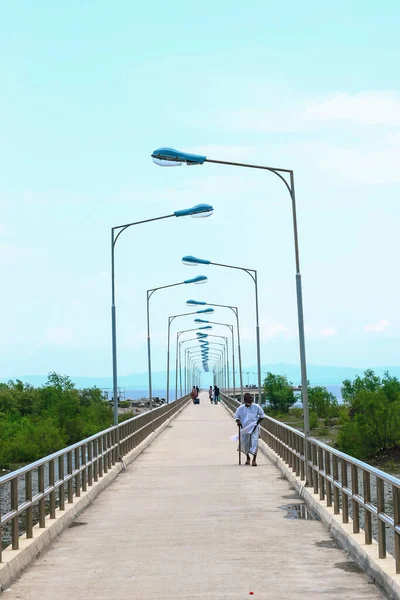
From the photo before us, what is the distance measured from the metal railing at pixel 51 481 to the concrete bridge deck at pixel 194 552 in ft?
1.33

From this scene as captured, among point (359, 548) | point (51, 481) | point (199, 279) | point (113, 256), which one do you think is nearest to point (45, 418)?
point (199, 279)

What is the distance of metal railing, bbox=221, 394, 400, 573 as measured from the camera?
9959mm

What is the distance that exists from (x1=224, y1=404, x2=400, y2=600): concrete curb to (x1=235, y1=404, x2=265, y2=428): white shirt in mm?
6145

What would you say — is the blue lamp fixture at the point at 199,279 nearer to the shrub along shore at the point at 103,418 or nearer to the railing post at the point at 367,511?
the shrub along shore at the point at 103,418

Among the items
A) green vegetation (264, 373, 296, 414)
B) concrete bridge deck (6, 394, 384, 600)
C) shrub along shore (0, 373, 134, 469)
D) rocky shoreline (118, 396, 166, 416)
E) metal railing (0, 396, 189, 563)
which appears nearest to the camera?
concrete bridge deck (6, 394, 384, 600)

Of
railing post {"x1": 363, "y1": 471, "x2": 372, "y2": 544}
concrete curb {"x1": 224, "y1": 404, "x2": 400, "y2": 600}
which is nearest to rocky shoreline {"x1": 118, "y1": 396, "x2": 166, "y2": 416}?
concrete curb {"x1": 224, "y1": 404, "x2": 400, "y2": 600}

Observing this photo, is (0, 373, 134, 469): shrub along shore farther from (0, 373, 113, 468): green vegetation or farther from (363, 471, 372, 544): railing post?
(363, 471, 372, 544): railing post

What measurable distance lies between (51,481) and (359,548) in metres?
4.32

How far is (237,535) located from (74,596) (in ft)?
13.0

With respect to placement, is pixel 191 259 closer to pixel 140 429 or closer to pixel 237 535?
pixel 140 429

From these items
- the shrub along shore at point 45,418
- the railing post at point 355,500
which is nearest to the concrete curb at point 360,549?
the railing post at point 355,500

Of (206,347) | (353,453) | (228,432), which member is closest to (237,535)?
(353,453)

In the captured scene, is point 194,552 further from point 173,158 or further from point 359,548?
point 173,158

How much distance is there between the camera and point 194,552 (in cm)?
1209
